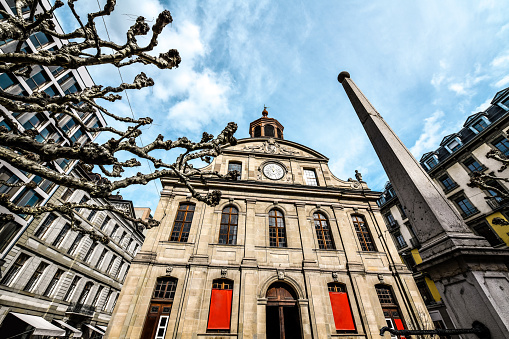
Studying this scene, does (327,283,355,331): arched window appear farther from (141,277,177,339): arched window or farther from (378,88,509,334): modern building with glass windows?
(378,88,509,334): modern building with glass windows

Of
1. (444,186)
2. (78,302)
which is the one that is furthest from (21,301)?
(444,186)

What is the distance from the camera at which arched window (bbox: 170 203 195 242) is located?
12.3 meters

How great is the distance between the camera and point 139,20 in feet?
18.0

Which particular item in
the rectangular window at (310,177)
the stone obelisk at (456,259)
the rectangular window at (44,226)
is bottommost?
the stone obelisk at (456,259)

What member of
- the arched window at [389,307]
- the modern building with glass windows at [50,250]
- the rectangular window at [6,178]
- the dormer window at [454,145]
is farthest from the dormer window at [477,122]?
the rectangular window at [6,178]

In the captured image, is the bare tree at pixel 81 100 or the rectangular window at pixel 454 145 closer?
the bare tree at pixel 81 100

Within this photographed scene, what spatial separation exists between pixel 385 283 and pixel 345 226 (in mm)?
3577

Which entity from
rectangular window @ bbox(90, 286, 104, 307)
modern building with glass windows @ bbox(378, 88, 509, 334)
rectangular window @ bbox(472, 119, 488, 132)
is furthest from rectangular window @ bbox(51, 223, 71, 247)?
rectangular window @ bbox(472, 119, 488, 132)

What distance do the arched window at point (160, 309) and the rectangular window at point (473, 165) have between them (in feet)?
86.0

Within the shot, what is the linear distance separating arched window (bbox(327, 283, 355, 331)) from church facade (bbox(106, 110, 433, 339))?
46mm

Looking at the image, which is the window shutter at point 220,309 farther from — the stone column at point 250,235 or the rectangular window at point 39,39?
the rectangular window at point 39,39

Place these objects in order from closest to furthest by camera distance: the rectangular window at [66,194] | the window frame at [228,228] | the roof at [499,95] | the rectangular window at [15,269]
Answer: the window frame at [228,228]
the rectangular window at [15,269]
the rectangular window at [66,194]
the roof at [499,95]

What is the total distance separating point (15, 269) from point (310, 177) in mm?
21838

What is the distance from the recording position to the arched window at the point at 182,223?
1226 centimetres
